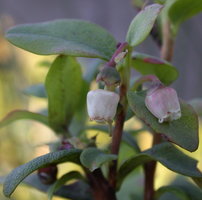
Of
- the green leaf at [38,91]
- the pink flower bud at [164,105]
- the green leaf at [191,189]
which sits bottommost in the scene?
the green leaf at [191,189]

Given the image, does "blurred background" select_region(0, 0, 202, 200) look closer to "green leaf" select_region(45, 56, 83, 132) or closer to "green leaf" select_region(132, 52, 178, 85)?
"green leaf" select_region(45, 56, 83, 132)

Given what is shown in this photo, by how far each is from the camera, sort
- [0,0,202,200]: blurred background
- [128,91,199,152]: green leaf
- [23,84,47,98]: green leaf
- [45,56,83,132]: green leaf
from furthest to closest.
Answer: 1. [0,0,202,200]: blurred background
2. [23,84,47,98]: green leaf
3. [45,56,83,132]: green leaf
4. [128,91,199,152]: green leaf

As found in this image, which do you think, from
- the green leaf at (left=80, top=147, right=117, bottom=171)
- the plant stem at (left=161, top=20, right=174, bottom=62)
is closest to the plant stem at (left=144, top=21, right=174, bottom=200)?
the plant stem at (left=161, top=20, right=174, bottom=62)

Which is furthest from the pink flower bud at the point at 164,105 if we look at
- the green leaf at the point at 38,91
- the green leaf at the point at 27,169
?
the green leaf at the point at 38,91

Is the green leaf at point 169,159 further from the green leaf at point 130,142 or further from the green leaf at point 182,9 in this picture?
the green leaf at point 182,9

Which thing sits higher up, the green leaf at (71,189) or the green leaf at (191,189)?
the green leaf at (191,189)

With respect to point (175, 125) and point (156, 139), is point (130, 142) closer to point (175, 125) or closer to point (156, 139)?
point (156, 139)
